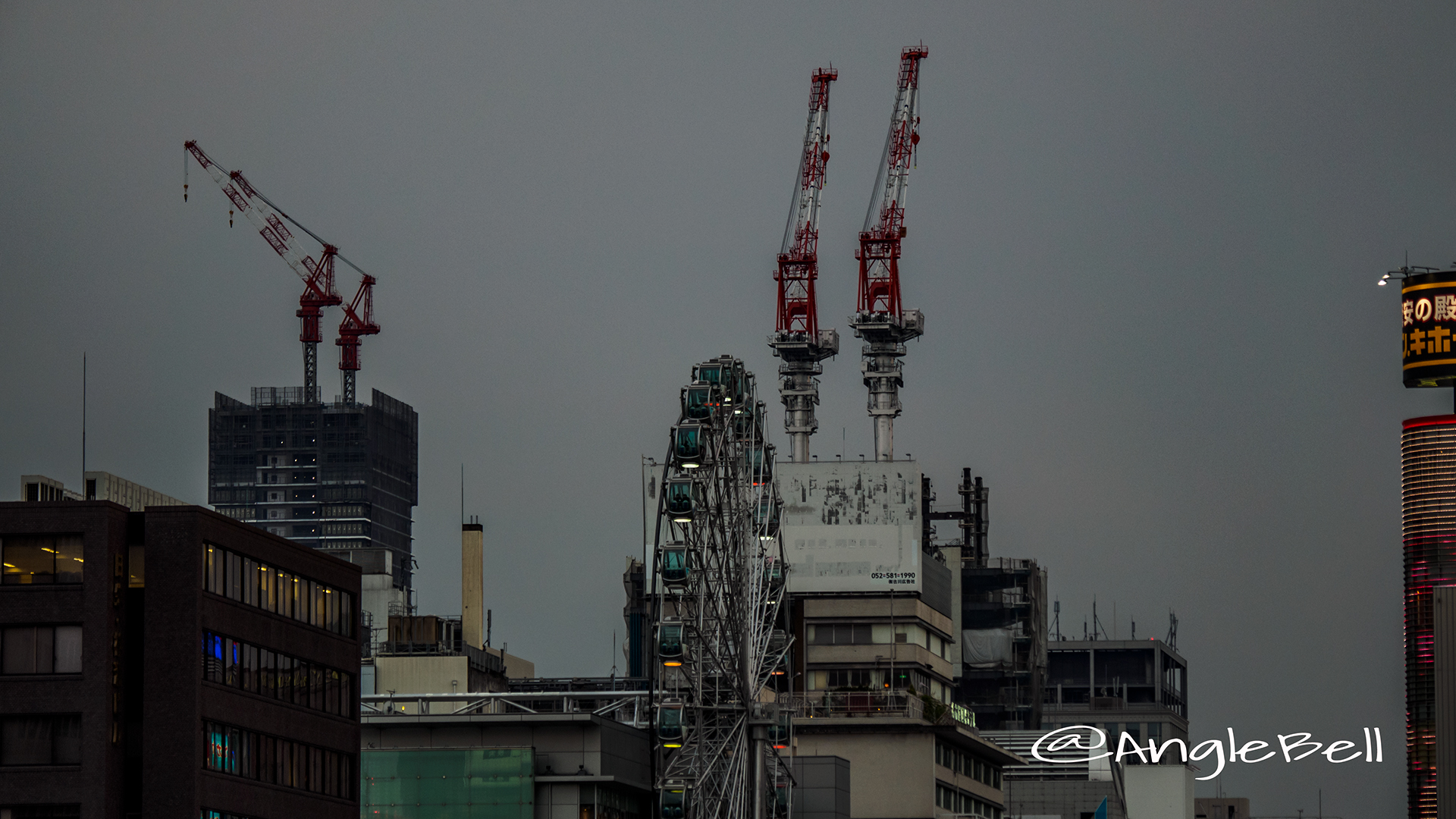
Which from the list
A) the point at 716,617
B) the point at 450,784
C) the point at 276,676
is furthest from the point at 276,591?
the point at 716,617

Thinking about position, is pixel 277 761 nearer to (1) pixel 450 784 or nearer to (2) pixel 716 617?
(1) pixel 450 784

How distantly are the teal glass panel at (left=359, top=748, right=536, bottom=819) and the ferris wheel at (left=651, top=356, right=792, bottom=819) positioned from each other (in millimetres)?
6987

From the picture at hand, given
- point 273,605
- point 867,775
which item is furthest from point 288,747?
point 867,775

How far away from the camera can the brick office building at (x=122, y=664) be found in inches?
4151

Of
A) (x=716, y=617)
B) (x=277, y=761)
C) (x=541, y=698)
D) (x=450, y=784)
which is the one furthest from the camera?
(x=541, y=698)

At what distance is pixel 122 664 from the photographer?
4210 inches

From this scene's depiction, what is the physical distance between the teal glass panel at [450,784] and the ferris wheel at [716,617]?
6.99 meters

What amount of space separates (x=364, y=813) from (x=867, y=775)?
59.6 m

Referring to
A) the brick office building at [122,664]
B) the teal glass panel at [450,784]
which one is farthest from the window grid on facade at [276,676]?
the teal glass panel at [450,784]

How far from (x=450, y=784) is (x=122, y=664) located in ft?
79.8

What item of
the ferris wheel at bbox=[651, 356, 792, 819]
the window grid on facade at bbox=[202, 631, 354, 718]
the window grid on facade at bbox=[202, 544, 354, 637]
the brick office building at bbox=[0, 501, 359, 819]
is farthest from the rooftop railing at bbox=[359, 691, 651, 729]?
the brick office building at bbox=[0, 501, 359, 819]

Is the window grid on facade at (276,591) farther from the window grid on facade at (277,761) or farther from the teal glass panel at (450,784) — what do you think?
the teal glass panel at (450,784)

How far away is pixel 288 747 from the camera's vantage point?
117312 millimetres

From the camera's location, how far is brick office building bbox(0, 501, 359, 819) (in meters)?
105
